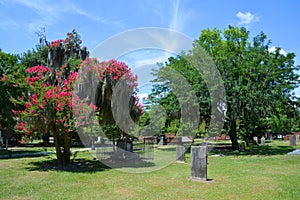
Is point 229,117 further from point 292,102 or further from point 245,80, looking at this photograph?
point 292,102

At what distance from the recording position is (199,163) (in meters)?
9.31

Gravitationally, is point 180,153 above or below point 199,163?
below

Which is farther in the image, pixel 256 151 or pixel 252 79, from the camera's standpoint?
pixel 256 151

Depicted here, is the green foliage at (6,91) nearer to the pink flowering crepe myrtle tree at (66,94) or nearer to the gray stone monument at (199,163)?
the pink flowering crepe myrtle tree at (66,94)

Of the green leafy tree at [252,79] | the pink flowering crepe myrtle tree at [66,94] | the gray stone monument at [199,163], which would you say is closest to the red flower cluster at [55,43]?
the pink flowering crepe myrtle tree at [66,94]

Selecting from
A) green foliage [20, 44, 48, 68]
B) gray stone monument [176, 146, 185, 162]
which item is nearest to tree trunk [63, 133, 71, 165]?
gray stone monument [176, 146, 185, 162]

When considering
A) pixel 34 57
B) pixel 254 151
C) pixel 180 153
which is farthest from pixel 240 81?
pixel 34 57

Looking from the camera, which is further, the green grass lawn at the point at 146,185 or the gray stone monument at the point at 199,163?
the gray stone monument at the point at 199,163

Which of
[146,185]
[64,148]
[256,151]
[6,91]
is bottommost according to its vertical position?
[256,151]

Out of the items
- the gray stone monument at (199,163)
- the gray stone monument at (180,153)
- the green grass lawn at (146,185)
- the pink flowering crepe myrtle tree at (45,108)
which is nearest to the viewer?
the green grass lawn at (146,185)

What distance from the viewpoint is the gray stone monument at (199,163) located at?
921cm

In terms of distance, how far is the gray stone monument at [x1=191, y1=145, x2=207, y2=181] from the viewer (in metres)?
9.21

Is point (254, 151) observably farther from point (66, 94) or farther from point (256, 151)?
point (66, 94)

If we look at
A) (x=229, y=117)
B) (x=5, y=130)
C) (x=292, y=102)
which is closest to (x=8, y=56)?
(x=5, y=130)
